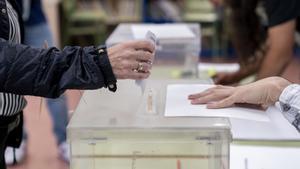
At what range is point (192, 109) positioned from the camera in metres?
1.12

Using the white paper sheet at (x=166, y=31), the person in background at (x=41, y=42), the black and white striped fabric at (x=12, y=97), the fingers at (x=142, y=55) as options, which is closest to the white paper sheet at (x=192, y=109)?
the fingers at (x=142, y=55)

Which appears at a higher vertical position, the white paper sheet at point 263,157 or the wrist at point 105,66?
the wrist at point 105,66

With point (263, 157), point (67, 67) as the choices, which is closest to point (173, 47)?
point (263, 157)

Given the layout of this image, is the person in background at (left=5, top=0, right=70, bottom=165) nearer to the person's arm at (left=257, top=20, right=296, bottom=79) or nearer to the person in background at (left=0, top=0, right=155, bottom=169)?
the person's arm at (left=257, top=20, right=296, bottom=79)

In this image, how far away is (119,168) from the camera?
1.03 metres

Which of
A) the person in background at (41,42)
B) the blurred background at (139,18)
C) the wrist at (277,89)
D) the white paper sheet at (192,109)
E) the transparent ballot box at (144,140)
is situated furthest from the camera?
the blurred background at (139,18)

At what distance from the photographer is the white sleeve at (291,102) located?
1179 millimetres

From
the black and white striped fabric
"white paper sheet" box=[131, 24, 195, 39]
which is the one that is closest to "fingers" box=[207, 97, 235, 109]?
the black and white striped fabric

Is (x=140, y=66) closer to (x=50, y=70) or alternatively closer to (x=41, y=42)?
(x=50, y=70)

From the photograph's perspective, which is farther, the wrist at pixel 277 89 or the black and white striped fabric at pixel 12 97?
the black and white striped fabric at pixel 12 97

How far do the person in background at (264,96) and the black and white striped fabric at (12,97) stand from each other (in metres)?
0.47

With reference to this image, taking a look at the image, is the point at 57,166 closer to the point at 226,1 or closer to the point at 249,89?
the point at 226,1

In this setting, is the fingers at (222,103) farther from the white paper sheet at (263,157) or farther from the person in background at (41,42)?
the person in background at (41,42)

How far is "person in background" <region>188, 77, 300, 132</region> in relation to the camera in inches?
46.6
